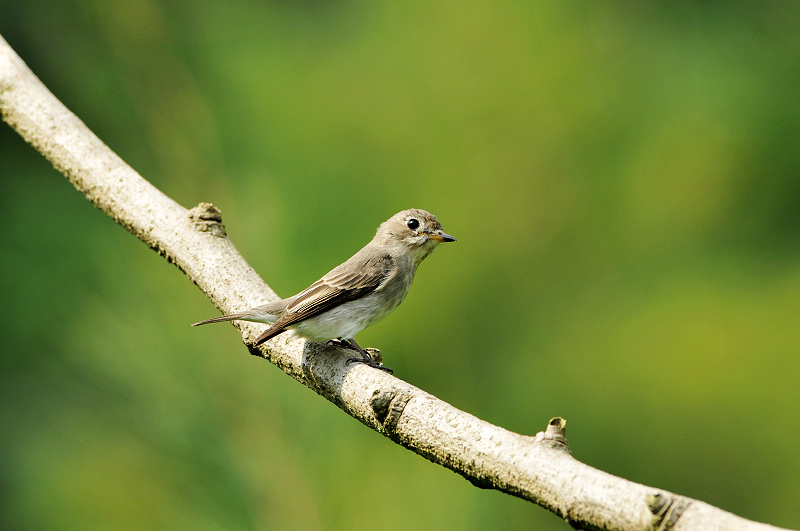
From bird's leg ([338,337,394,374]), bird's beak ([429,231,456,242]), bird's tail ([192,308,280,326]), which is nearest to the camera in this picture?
bird's leg ([338,337,394,374])

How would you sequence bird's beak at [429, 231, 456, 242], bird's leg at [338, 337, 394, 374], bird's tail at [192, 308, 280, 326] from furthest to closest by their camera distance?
1. bird's beak at [429, 231, 456, 242]
2. bird's tail at [192, 308, 280, 326]
3. bird's leg at [338, 337, 394, 374]

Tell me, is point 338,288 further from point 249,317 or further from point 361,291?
point 249,317

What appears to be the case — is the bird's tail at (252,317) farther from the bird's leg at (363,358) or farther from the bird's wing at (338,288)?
the bird's leg at (363,358)

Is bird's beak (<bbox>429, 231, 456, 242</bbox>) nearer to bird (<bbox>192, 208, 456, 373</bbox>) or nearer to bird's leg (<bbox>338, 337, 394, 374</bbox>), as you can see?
bird (<bbox>192, 208, 456, 373</bbox>)

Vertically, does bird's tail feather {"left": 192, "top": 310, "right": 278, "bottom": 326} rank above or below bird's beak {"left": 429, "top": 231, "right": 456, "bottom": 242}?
below

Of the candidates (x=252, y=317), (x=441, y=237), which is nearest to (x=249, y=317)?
(x=252, y=317)

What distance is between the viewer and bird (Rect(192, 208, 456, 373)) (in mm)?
2557

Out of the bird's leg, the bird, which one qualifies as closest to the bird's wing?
the bird

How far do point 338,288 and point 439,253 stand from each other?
22.2 inches

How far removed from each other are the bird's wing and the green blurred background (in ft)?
0.37

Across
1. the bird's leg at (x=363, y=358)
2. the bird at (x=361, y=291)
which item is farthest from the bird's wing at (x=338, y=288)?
the bird's leg at (x=363, y=358)

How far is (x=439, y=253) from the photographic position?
3.20 metres

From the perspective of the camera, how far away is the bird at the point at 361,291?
256 centimetres

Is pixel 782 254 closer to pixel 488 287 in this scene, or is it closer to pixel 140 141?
pixel 488 287
